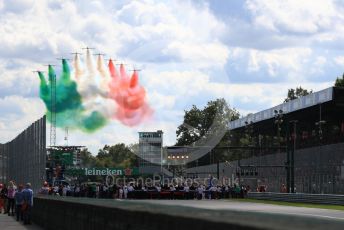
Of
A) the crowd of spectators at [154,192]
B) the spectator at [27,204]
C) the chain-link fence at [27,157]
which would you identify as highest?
the chain-link fence at [27,157]

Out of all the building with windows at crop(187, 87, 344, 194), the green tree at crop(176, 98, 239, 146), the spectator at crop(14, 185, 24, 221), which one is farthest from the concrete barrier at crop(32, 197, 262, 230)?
the green tree at crop(176, 98, 239, 146)

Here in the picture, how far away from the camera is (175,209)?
823 cm

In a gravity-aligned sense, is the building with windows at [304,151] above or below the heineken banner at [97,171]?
above

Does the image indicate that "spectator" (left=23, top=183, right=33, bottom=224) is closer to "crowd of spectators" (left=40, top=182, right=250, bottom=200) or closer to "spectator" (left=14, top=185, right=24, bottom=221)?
"spectator" (left=14, top=185, right=24, bottom=221)

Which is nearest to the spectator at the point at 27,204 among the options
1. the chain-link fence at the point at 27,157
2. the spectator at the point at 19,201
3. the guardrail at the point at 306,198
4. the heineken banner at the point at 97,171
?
the spectator at the point at 19,201

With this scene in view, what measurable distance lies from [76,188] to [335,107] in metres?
24.3

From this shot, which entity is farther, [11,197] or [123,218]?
[11,197]

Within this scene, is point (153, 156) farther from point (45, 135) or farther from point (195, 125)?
point (45, 135)

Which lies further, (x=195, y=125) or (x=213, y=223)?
(x=195, y=125)

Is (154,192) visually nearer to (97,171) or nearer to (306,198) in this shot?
(306,198)

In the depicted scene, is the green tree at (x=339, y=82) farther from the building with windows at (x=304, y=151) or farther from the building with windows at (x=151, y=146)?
the building with windows at (x=151, y=146)

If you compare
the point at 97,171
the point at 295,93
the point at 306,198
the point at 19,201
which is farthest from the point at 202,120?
the point at 19,201

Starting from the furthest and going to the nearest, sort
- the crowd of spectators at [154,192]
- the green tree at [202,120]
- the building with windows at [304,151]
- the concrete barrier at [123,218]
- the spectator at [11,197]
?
the green tree at [202,120] → the crowd of spectators at [154,192] → the building with windows at [304,151] → the spectator at [11,197] → the concrete barrier at [123,218]

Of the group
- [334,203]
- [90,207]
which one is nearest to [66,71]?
[334,203]
